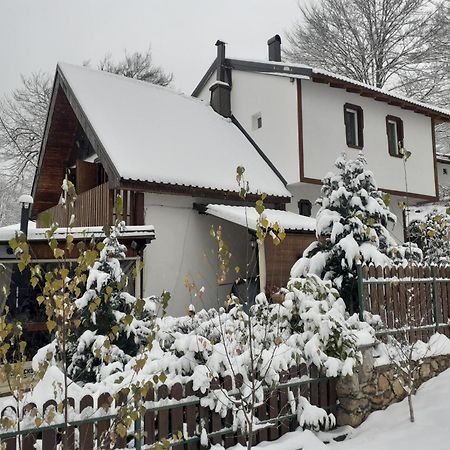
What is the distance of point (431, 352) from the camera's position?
6.97m

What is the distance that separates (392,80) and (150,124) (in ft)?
55.1

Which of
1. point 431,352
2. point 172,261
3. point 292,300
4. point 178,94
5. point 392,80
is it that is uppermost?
point 392,80

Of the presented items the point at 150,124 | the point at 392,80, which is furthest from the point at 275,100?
the point at 392,80

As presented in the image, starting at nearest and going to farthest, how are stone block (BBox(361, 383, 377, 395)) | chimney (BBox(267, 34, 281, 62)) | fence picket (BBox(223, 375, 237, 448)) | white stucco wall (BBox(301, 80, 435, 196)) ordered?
fence picket (BBox(223, 375, 237, 448)) → stone block (BBox(361, 383, 377, 395)) → white stucco wall (BBox(301, 80, 435, 196)) → chimney (BBox(267, 34, 281, 62))

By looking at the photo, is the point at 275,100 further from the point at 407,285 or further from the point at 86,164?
the point at 407,285

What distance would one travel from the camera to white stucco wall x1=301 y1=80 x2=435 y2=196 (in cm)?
1446

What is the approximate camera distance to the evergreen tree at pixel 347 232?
7707mm

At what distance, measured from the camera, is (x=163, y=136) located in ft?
45.8

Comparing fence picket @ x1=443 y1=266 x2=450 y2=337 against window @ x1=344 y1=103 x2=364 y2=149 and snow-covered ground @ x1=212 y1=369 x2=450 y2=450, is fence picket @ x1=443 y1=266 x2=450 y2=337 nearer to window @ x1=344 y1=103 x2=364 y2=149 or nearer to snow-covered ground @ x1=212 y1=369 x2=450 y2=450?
snow-covered ground @ x1=212 y1=369 x2=450 y2=450

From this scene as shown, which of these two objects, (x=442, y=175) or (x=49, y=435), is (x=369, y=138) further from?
(x=49, y=435)

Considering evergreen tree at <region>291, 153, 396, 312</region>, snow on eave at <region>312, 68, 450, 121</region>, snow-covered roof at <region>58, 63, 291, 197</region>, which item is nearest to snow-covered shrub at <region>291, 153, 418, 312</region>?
evergreen tree at <region>291, 153, 396, 312</region>

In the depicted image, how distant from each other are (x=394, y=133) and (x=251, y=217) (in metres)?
8.34

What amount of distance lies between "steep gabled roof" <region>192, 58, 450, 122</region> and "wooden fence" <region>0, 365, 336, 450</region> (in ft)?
33.3

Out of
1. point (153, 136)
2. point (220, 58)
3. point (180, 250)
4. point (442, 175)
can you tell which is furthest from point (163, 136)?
point (442, 175)
